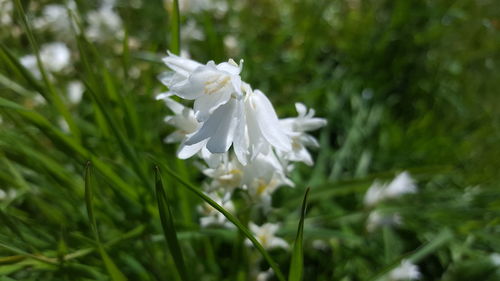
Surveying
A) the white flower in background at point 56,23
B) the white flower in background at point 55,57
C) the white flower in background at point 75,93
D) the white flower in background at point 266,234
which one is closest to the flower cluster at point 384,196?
the white flower in background at point 266,234

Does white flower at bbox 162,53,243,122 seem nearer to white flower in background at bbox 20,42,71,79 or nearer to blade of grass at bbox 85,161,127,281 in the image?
blade of grass at bbox 85,161,127,281

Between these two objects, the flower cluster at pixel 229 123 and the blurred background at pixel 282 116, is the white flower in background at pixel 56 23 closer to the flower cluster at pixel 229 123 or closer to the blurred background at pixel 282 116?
the blurred background at pixel 282 116

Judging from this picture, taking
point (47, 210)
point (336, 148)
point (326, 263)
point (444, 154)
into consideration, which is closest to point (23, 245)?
point (47, 210)

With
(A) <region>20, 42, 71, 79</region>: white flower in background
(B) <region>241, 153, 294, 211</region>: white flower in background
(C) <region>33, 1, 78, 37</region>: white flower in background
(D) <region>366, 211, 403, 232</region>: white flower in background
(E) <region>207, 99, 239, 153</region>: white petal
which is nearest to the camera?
(E) <region>207, 99, 239, 153</region>: white petal

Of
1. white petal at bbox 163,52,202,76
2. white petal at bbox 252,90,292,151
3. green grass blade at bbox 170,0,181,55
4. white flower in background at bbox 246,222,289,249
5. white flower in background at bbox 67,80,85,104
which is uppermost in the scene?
white flower in background at bbox 67,80,85,104

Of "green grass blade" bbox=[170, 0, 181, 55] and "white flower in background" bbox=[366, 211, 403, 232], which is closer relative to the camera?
"green grass blade" bbox=[170, 0, 181, 55]

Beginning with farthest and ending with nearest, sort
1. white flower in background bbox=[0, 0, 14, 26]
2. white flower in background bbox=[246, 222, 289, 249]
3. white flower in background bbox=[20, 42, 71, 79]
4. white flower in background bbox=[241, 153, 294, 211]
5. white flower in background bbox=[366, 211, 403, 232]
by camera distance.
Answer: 1. white flower in background bbox=[20, 42, 71, 79]
2. white flower in background bbox=[0, 0, 14, 26]
3. white flower in background bbox=[366, 211, 403, 232]
4. white flower in background bbox=[246, 222, 289, 249]
5. white flower in background bbox=[241, 153, 294, 211]

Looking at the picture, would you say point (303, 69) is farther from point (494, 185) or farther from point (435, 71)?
point (494, 185)

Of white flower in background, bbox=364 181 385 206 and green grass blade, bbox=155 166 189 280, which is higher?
white flower in background, bbox=364 181 385 206

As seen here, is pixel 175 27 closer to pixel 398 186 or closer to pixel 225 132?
pixel 225 132

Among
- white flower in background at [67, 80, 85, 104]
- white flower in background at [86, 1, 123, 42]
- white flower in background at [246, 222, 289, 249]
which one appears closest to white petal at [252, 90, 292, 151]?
white flower in background at [246, 222, 289, 249]
